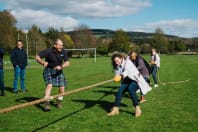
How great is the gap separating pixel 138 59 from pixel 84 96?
11.9 ft

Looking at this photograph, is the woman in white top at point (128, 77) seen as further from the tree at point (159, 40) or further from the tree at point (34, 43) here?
the tree at point (159, 40)

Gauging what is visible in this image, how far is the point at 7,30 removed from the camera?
83.9 m


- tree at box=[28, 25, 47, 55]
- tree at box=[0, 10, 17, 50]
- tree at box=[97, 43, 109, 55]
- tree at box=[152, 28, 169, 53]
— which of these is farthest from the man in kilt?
tree at box=[152, 28, 169, 53]

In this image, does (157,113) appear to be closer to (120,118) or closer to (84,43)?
(120,118)

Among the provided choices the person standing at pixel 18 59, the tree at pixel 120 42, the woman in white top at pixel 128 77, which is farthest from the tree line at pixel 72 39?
the woman in white top at pixel 128 77

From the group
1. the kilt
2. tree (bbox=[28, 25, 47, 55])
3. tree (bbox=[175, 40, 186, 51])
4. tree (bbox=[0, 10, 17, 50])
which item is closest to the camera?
the kilt

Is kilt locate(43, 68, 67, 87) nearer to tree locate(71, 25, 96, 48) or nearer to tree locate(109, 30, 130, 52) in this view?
tree locate(71, 25, 96, 48)

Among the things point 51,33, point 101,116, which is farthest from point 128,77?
point 51,33

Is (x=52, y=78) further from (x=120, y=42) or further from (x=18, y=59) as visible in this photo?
(x=120, y=42)

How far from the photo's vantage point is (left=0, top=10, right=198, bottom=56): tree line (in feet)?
276

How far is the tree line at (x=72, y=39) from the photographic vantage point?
84.2 m

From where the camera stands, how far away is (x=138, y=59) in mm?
10641

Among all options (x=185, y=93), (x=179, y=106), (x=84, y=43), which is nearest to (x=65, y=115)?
(x=179, y=106)

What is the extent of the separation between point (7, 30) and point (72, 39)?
39189 mm
